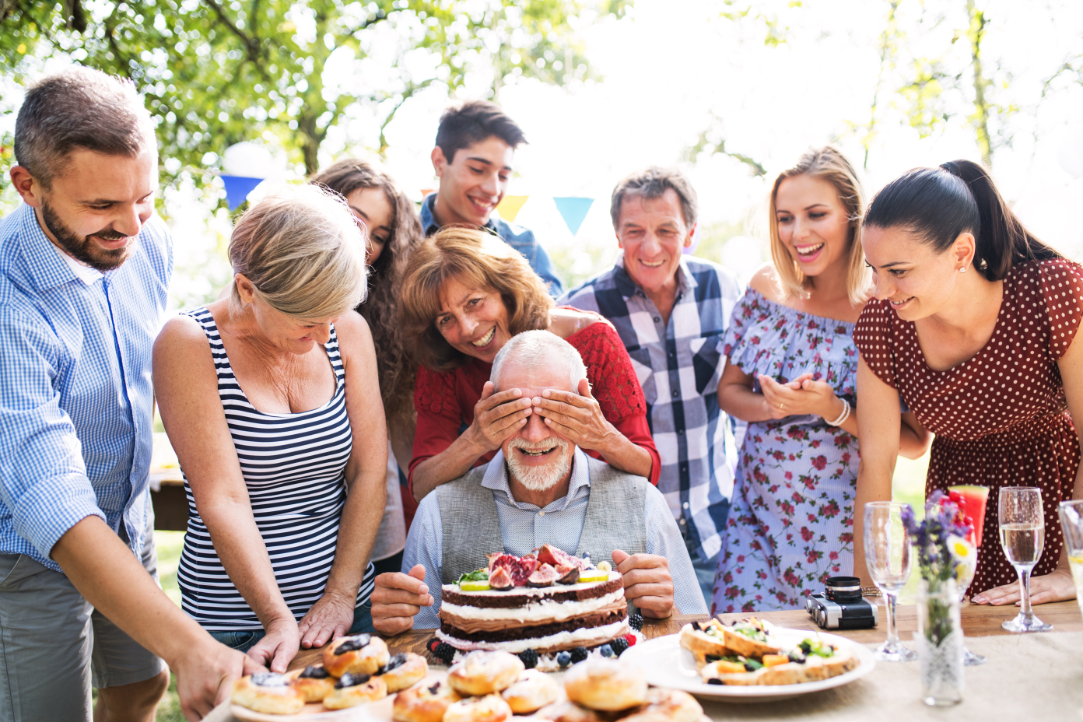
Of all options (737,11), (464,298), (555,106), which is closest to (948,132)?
(737,11)

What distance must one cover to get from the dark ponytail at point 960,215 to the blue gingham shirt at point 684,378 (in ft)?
4.86

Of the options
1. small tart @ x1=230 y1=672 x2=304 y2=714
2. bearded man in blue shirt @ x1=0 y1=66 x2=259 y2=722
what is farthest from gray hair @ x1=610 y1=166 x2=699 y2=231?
small tart @ x1=230 y1=672 x2=304 y2=714

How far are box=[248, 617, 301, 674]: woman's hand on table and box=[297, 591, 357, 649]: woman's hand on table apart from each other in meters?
0.06

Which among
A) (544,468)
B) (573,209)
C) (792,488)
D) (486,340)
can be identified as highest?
(573,209)

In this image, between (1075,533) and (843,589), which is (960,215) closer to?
(1075,533)

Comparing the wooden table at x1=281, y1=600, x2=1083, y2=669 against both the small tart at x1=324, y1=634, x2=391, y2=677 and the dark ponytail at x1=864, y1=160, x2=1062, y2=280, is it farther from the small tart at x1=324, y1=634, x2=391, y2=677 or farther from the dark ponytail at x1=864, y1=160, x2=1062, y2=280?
the dark ponytail at x1=864, y1=160, x2=1062, y2=280

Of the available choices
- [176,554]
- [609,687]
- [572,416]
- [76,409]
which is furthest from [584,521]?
[176,554]

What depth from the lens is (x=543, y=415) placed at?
2.93 meters

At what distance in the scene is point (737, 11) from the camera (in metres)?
8.02

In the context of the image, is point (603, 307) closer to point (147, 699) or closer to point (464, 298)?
point (464, 298)

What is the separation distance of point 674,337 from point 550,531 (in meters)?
1.66

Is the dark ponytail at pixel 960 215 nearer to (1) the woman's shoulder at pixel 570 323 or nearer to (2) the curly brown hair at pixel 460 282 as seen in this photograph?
(1) the woman's shoulder at pixel 570 323

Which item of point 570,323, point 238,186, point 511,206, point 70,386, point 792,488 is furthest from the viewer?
point 511,206

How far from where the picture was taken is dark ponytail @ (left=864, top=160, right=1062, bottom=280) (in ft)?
8.94
